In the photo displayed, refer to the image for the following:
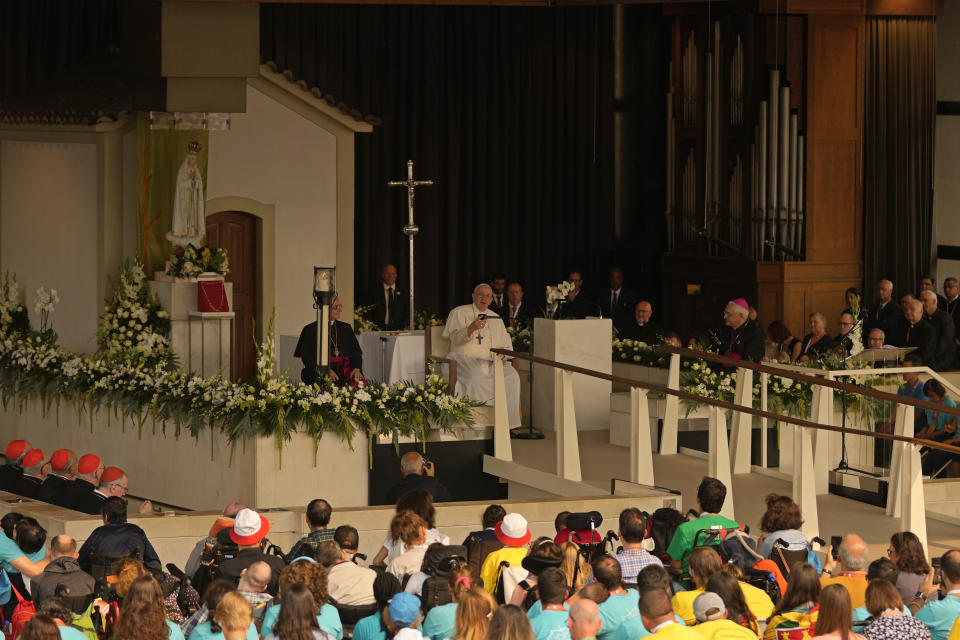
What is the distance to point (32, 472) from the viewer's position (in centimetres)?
1099

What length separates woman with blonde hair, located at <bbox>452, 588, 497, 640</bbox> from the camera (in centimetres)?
594

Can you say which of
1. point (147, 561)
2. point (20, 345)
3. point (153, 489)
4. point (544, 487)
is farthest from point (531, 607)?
point (20, 345)

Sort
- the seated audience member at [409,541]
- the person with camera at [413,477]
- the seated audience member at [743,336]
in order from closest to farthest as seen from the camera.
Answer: the seated audience member at [409,541] < the person with camera at [413,477] < the seated audience member at [743,336]

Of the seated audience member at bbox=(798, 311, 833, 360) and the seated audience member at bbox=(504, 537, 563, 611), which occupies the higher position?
the seated audience member at bbox=(798, 311, 833, 360)

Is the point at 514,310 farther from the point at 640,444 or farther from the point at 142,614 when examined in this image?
the point at 142,614

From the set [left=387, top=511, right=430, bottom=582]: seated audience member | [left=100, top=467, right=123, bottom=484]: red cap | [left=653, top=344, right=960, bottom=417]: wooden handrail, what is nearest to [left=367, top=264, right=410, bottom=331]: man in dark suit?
[left=653, top=344, right=960, bottom=417]: wooden handrail

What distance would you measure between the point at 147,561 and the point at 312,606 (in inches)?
91.4

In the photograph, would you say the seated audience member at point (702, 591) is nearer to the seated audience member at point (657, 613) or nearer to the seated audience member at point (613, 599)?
the seated audience member at point (613, 599)

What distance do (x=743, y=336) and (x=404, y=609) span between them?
659 cm

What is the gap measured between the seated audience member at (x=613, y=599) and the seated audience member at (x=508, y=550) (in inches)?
29.7

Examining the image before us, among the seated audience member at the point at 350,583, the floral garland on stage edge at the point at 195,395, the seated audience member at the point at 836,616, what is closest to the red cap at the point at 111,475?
the floral garland on stage edge at the point at 195,395

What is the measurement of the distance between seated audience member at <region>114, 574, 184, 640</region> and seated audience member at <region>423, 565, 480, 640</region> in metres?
1.05

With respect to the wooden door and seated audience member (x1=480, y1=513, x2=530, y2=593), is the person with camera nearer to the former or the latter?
seated audience member (x1=480, y1=513, x2=530, y2=593)

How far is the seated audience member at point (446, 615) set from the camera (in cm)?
639
